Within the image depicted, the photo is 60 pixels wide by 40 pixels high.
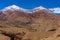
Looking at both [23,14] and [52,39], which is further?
[23,14]

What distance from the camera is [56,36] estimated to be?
13812 mm

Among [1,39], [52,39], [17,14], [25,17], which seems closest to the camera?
[52,39]

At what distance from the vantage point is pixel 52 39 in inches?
525

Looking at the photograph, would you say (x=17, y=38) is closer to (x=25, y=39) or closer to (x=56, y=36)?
(x=25, y=39)

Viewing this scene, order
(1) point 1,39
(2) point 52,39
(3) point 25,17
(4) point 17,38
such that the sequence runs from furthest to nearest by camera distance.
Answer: (3) point 25,17
(4) point 17,38
(1) point 1,39
(2) point 52,39

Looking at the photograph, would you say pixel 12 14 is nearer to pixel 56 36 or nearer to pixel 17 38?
pixel 17 38

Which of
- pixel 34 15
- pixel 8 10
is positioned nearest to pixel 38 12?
pixel 34 15

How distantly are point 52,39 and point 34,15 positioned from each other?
6982 centimetres

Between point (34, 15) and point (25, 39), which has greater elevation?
point (34, 15)

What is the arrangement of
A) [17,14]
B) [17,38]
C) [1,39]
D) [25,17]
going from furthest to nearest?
1. [17,14]
2. [25,17]
3. [17,38]
4. [1,39]

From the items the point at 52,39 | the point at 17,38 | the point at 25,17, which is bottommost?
the point at 52,39

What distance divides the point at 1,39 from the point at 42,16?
221ft

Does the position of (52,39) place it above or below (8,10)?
below

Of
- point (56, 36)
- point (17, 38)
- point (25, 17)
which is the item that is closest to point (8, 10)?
point (25, 17)
